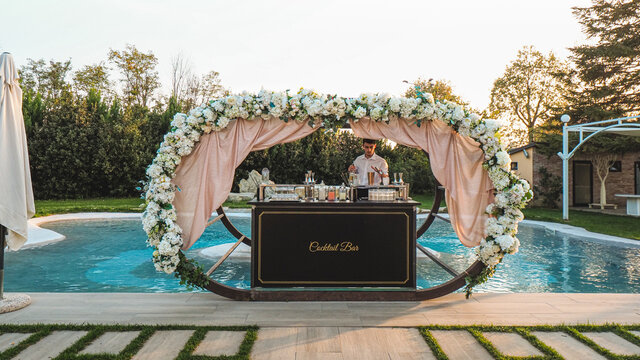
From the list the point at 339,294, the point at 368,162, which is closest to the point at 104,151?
the point at 368,162

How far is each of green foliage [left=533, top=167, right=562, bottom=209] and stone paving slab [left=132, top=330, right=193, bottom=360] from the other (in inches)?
587

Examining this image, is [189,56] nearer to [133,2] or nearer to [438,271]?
[133,2]

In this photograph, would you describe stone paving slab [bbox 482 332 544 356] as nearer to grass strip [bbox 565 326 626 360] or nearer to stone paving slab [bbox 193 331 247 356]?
grass strip [bbox 565 326 626 360]

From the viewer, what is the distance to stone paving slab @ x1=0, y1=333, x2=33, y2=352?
2.75 m

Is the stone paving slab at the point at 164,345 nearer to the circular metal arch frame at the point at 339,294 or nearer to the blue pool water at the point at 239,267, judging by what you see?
the circular metal arch frame at the point at 339,294

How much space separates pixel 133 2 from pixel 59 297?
981 cm

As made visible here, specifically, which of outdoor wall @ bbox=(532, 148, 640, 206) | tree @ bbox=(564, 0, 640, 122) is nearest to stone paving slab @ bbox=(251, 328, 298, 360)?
outdoor wall @ bbox=(532, 148, 640, 206)

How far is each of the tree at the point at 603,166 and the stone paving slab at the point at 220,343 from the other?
51.2ft

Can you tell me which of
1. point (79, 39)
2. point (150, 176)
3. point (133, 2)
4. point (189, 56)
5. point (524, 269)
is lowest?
point (524, 269)

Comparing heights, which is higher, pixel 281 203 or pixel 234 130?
pixel 234 130

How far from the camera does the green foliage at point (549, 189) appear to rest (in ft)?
47.0

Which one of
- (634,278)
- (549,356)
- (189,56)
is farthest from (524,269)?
(189,56)

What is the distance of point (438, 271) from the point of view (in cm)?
587

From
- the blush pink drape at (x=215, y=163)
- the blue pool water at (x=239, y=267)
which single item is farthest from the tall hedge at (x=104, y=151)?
the blush pink drape at (x=215, y=163)
